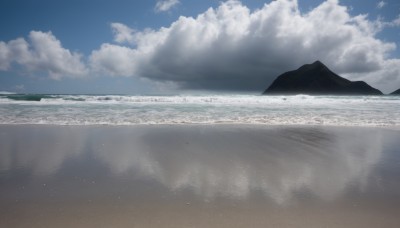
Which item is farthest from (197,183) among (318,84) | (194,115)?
(318,84)

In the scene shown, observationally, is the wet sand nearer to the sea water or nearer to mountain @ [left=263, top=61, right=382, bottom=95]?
the sea water

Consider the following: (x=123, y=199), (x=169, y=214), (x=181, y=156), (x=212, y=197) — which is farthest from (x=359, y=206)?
(x=181, y=156)

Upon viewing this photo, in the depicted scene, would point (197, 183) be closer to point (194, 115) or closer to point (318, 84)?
point (194, 115)

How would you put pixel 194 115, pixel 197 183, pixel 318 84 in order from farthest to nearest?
1. pixel 318 84
2. pixel 194 115
3. pixel 197 183

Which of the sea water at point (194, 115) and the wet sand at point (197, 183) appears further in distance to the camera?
the sea water at point (194, 115)

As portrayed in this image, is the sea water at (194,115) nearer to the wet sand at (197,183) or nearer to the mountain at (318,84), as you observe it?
the wet sand at (197,183)

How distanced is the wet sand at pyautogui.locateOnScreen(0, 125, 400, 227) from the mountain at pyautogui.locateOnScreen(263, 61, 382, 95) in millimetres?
128791

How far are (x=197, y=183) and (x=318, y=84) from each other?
140 m

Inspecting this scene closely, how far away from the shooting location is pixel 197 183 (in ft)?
12.1

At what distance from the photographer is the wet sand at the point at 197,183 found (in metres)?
2.69

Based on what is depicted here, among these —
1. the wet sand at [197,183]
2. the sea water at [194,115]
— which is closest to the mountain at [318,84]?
the sea water at [194,115]

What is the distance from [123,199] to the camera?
122 inches

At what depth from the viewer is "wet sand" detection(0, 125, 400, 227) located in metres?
2.69

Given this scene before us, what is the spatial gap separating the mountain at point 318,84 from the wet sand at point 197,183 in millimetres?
128791
